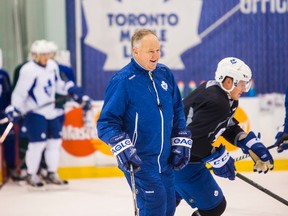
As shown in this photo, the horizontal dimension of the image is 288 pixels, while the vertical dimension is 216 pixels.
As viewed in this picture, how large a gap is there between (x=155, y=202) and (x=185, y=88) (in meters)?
4.86

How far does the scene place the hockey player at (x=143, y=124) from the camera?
11.5 feet

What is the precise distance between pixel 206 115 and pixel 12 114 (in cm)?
321

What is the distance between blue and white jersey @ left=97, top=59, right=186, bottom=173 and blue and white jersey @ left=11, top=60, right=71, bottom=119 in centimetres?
341

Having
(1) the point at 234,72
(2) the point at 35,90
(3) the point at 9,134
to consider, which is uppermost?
(1) the point at 234,72

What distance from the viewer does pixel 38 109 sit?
6.93 m

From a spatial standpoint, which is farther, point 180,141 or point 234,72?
point 234,72

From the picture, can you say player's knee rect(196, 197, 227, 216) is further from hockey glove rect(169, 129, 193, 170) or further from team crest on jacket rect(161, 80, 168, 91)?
team crest on jacket rect(161, 80, 168, 91)

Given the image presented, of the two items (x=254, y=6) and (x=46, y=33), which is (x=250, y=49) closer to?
(x=254, y=6)

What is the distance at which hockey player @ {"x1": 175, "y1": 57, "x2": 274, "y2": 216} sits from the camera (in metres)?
4.02

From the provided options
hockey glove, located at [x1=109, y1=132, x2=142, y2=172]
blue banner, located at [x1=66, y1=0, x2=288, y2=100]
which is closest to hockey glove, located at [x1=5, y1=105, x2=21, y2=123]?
blue banner, located at [x1=66, y1=0, x2=288, y2=100]

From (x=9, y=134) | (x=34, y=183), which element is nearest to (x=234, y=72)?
(x=34, y=183)

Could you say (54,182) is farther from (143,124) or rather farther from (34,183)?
(143,124)

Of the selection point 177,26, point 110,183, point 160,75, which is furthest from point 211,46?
point 160,75

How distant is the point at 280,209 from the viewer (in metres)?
5.60
